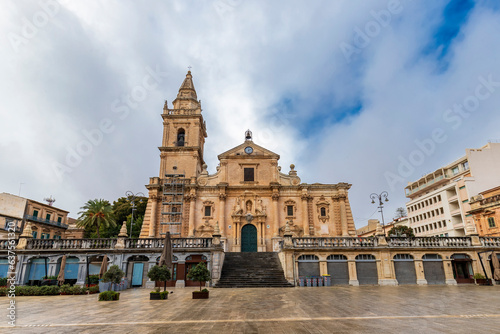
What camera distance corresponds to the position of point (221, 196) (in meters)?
36.0

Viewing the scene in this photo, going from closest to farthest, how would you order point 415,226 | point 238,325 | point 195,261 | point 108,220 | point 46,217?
point 238,325 → point 195,261 → point 108,220 → point 46,217 → point 415,226

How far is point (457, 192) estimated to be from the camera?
48.0 metres

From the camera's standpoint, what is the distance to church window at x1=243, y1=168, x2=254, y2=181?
37.8m

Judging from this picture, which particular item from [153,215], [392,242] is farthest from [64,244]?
[392,242]

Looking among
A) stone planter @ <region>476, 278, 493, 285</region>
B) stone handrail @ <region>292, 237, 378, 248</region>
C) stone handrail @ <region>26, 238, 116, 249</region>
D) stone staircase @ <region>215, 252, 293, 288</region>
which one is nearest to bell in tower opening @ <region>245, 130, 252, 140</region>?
stone staircase @ <region>215, 252, 293, 288</region>

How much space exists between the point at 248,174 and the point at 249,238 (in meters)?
8.10

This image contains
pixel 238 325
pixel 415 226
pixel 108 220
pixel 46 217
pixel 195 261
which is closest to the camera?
pixel 238 325

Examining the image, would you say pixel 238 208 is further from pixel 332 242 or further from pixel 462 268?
pixel 462 268

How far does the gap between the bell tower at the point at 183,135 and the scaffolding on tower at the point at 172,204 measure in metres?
→ 1.86

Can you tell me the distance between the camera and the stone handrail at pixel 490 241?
23.6m

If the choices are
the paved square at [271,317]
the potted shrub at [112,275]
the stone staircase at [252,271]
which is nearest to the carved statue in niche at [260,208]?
the stone staircase at [252,271]

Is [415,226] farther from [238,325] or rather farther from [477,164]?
[238,325]

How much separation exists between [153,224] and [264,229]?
13.4m

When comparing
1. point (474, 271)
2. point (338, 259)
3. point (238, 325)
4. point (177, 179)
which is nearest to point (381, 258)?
point (338, 259)
